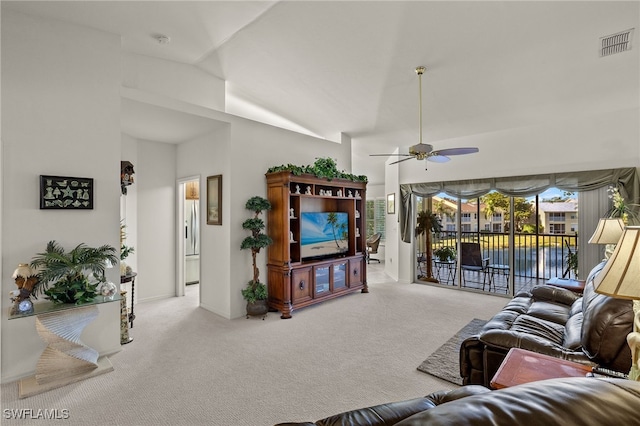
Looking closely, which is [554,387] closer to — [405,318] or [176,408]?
[176,408]

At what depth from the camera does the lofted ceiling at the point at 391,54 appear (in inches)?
114

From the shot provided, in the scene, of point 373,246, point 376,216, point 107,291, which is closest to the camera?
point 107,291

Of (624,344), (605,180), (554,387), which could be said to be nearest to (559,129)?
(605,180)

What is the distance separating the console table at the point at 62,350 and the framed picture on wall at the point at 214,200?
1.90 metres

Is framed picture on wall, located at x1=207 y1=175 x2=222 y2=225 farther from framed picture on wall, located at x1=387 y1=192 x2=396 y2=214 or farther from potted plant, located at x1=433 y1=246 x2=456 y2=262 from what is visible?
potted plant, located at x1=433 y1=246 x2=456 y2=262

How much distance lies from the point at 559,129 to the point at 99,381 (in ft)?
22.1

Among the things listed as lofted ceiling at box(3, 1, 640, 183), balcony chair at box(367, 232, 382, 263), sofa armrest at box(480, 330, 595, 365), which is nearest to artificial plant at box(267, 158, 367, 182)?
lofted ceiling at box(3, 1, 640, 183)

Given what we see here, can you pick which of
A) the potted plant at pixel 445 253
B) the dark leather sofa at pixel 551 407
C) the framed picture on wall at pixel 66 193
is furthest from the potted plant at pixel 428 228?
the dark leather sofa at pixel 551 407

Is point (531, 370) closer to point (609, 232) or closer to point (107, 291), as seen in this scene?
point (609, 232)

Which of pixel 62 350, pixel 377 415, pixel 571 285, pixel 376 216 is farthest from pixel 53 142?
pixel 376 216

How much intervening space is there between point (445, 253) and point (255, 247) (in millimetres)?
4027

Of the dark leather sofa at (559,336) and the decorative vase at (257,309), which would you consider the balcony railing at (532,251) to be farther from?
the decorative vase at (257,309)

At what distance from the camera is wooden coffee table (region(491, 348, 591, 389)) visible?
1595mm

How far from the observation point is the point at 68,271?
2.80 m
